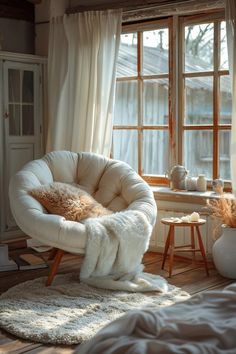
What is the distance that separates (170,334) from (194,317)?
0.45 ft

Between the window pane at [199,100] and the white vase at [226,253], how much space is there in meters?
1.10

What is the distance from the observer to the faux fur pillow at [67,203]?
3.92 m

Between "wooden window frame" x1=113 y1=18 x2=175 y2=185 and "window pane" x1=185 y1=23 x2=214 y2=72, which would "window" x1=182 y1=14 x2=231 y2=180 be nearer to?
"window pane" x1=185 y1=23 x2=214 y2=72

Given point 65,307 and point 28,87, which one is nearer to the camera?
point 65,307

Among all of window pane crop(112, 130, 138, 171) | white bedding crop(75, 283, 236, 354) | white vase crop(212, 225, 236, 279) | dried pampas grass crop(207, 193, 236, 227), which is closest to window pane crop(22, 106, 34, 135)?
window pane crop(112, 130, 138, 171)

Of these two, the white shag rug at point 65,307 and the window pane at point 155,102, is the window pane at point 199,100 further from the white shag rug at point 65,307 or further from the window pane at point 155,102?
the white shag rug at point 65,307

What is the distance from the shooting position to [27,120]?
5422 millimetres

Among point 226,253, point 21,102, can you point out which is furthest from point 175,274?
point 21,102

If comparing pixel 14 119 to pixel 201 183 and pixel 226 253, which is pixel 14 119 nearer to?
pixel 201 183

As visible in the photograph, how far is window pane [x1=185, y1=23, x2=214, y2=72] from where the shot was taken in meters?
4.64

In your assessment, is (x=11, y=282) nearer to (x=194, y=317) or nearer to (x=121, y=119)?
Answer: (x=121, y=119)

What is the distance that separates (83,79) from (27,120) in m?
0.76

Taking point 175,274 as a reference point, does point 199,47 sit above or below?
above

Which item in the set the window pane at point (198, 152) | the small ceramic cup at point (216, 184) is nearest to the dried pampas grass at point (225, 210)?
the small ceramic cup at point (216, 184)
